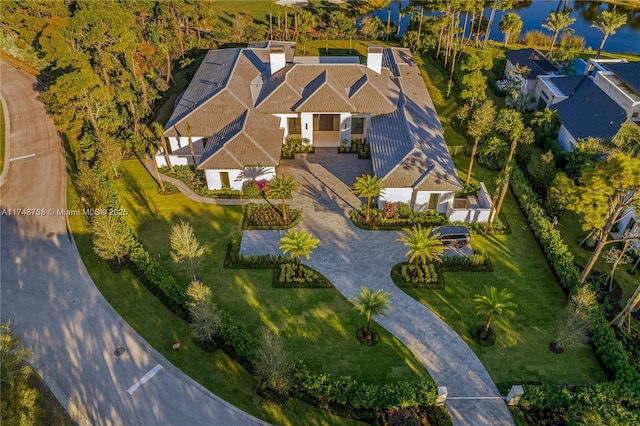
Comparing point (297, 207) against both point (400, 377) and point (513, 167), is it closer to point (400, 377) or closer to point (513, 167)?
point (400, 377)

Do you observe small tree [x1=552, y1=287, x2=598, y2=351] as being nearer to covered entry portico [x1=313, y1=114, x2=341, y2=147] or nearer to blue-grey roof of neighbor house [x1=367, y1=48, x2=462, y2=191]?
blue-grey roof of neighbor house [x1=367, y1=48, x2=462, y2=191]

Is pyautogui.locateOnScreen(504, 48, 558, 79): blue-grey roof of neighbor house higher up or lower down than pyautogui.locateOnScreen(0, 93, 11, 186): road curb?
higher up

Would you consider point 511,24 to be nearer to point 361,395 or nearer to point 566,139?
point 566,139

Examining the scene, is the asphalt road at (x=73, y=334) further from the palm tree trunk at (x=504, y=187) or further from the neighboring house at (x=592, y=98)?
the neighboring house at (x=592, y=98)

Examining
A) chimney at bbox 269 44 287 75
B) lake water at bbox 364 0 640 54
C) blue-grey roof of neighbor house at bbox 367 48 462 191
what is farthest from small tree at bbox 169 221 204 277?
lake water at bbox 364 0 640 54

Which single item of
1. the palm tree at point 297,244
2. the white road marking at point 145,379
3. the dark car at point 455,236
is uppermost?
the palm tree at point 297,244

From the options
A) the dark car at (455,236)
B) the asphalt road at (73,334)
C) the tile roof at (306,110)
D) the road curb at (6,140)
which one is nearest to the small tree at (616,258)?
the dark car at (455,236)

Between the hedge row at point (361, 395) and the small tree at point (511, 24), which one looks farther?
the small tree at point (511, 24)

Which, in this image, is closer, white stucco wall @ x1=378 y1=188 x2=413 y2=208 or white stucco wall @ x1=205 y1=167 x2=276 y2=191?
white stucco wall @ x1=378 y1=188 x2=413 y2=208

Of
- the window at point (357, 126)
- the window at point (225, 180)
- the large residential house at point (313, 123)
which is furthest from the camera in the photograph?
the window at point (357, 126)
